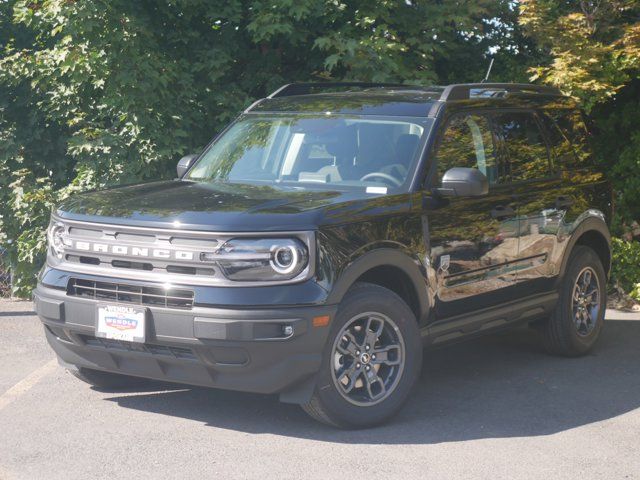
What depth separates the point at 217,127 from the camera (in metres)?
11.5

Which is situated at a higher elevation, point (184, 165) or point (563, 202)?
point (184, 165)

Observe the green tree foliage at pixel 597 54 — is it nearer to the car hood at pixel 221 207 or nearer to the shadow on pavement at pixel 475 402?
the shadow on pavement at pixel 475 402

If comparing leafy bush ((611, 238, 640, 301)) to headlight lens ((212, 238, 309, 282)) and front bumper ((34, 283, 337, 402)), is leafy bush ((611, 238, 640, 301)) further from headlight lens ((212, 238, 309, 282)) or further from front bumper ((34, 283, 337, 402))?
headlight lens ((212, 238, 309, 282))

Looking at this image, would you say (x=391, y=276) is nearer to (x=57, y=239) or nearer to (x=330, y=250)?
(x=330, y=250)

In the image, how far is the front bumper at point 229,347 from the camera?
5801mm

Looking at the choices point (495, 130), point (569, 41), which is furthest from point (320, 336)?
point (569, 41)

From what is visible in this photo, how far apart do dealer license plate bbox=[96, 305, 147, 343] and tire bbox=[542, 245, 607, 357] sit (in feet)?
11.3

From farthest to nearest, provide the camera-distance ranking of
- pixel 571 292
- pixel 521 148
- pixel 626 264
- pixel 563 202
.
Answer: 1. pixel 626 264
2. pixel 571 292
3. pixel 563 202
4. pixel 521 148

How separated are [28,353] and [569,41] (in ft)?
18.1

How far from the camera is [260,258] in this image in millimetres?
5867

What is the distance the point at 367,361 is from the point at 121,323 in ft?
4.56

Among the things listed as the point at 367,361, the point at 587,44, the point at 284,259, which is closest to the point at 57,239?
the point at 284,259

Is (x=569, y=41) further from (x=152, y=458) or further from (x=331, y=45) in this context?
(x=152, y=458)

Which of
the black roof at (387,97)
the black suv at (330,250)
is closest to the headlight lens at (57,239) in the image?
the black suv at (330,250)
